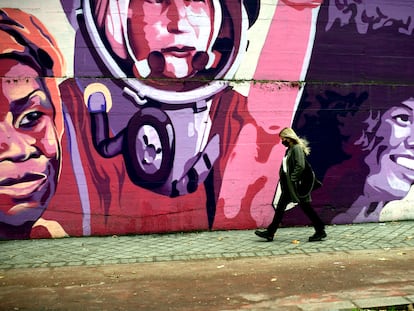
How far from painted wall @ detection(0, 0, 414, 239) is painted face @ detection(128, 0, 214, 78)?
17 millimetres

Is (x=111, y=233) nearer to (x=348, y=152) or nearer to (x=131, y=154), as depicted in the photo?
(x=131, y=154)

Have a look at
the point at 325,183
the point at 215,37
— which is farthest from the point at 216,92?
the point at 325,183

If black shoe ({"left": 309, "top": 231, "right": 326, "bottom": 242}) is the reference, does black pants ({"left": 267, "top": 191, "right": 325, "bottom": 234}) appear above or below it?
above

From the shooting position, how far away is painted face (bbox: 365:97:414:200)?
837 cm

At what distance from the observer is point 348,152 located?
823 cm

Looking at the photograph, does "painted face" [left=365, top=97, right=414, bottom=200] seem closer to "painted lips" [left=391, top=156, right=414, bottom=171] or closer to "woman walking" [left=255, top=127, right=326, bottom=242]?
"painted lips" [left=391, top=156, right=414, bottom=171]

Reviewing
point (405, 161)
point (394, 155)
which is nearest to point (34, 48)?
point (394, 155)

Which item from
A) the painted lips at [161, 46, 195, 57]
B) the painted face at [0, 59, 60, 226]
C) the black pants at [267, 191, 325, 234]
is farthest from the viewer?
the painted lips at [161, 46, 195, 57]

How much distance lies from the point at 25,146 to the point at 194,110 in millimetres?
2804

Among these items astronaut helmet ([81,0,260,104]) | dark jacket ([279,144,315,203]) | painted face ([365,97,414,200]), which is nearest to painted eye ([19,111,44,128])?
astronaut helmet ([81,0,260,104])

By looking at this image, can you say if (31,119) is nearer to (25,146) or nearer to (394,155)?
(25,146)

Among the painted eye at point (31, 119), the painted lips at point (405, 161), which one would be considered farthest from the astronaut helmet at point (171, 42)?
the painted lips at point (405, 161)

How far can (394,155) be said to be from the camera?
8438 mm

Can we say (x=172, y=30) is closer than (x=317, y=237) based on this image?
No
